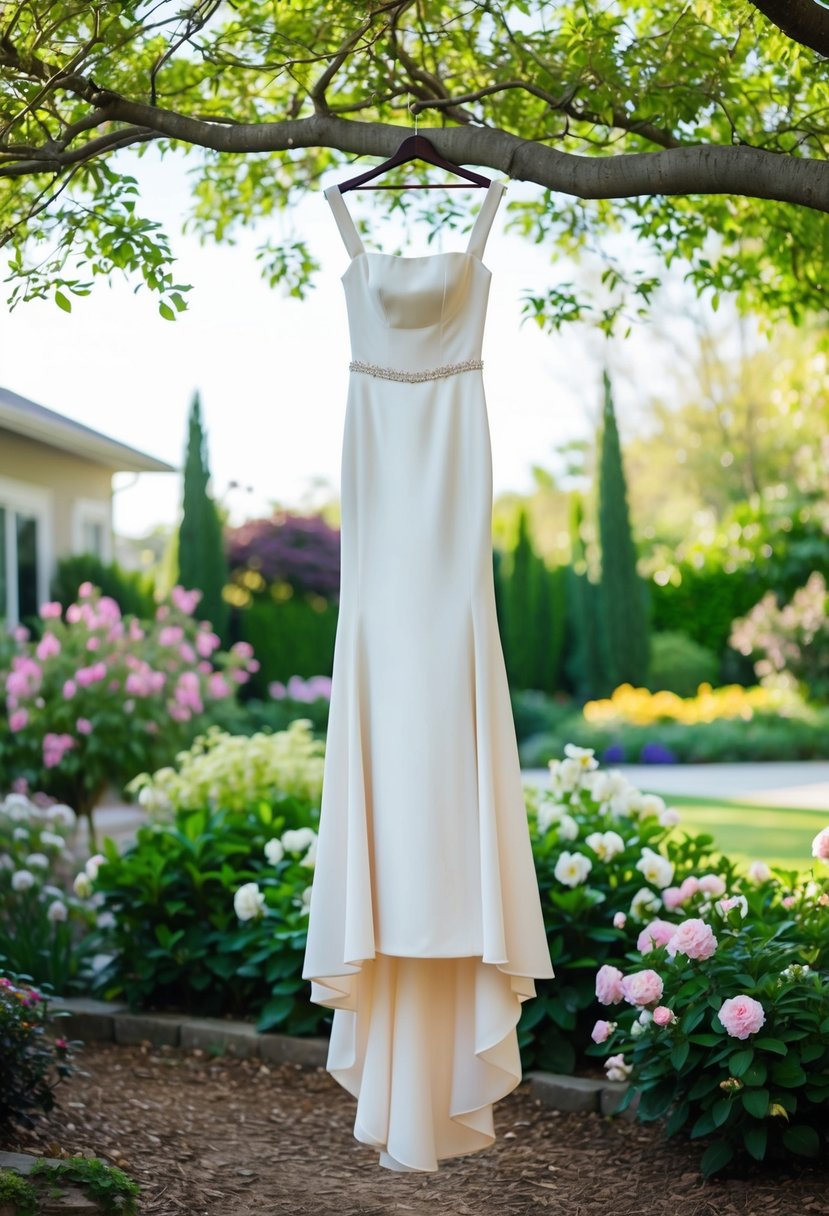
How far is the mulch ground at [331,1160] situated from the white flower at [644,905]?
52 centimetres

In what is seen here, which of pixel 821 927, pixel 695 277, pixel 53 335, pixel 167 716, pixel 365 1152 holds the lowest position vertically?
pixel 365 1152

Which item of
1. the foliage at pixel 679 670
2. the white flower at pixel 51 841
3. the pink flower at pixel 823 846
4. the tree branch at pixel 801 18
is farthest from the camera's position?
the foliage at pixel 679 670

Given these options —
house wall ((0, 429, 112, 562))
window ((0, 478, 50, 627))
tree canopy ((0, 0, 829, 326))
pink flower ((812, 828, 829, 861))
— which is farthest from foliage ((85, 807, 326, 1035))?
window ((0, 478, 50, 627))

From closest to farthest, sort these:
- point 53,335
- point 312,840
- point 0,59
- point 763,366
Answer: point 0,59
point 312,840
point 53,335
point 763,366

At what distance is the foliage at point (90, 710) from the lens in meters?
6.83

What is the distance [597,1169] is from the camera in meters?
2.84

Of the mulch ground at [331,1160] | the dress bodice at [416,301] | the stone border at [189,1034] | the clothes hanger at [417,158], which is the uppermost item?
the clothes hanger at [417,158]

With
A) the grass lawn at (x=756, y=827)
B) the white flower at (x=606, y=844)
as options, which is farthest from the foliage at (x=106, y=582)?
the white flower at (x=606, y=844)

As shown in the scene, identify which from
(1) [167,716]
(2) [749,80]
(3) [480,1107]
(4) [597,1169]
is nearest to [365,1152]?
(4) [597,1169]

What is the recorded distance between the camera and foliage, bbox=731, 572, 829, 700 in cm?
1366

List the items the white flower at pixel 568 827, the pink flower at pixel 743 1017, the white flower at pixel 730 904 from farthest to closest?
the white flower at pixel 568 827 → the white flower at pixel 730 904 → the pink flower at pixel 743 1017

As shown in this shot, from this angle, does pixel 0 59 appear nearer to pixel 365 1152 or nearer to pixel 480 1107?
pixel 480 1107

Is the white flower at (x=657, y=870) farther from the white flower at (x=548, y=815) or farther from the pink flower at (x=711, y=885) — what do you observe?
the white flower at (x=548, y=815)

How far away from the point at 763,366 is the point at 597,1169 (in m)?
20.7
